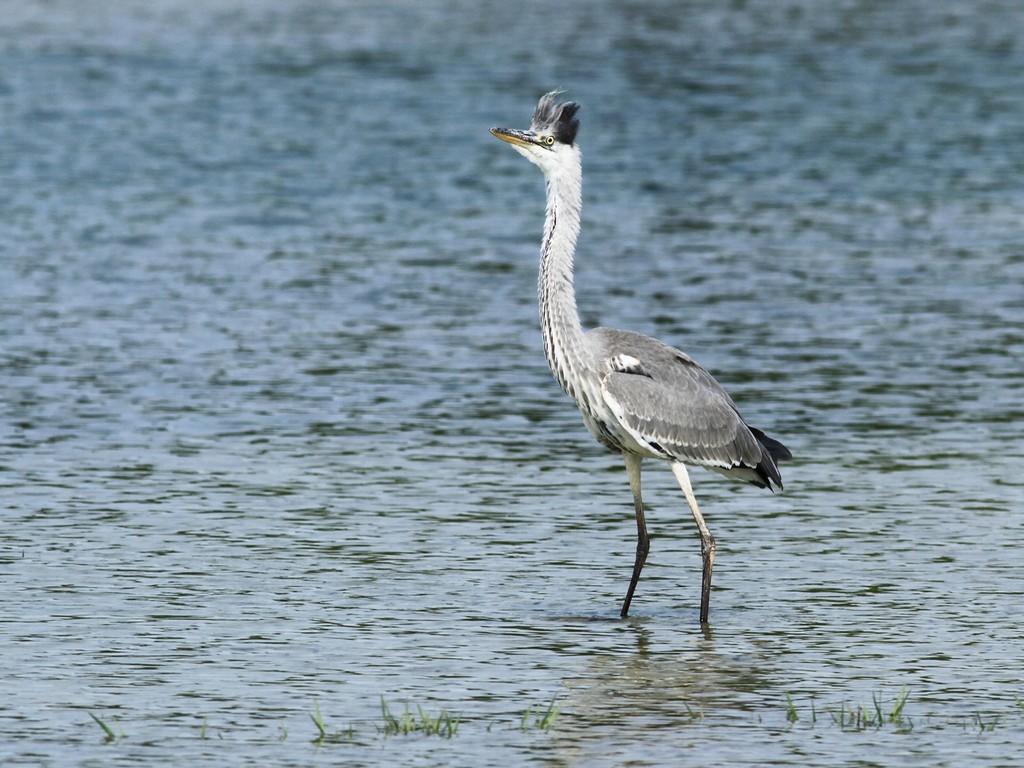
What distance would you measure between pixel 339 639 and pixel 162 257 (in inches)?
514

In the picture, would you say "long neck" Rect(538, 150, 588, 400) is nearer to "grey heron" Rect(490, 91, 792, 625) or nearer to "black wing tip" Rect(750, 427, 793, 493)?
"grey heron" Rect(490, 91, 792, 625)

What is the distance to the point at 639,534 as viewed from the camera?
11.5 metres

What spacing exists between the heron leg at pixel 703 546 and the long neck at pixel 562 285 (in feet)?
2.51

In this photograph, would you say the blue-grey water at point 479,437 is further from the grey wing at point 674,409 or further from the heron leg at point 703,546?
the grey wing at point 674,409

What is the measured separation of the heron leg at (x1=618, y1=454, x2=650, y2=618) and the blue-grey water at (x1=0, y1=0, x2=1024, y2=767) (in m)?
0.20

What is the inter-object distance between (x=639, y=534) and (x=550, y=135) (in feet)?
7.56

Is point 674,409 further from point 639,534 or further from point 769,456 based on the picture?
point 769,456

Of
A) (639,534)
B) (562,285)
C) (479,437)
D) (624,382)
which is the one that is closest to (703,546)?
(639,534)

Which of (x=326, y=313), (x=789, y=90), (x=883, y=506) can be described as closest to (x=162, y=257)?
(x=326, y=313)

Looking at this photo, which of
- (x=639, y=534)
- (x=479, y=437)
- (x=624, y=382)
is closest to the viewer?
(x=624, y=382)

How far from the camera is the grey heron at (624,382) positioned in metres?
11.3

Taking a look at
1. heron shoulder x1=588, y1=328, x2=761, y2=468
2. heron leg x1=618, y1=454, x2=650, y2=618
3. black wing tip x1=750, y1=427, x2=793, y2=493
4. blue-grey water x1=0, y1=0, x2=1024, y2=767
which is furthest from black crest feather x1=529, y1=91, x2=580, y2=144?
blue-grey water x1=0, y1=0, x2=1024, y2=767

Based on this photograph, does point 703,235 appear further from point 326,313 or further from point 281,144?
point 281,144

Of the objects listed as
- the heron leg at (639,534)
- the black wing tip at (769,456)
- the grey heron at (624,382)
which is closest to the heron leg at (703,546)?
the grey heron at (624,382)
